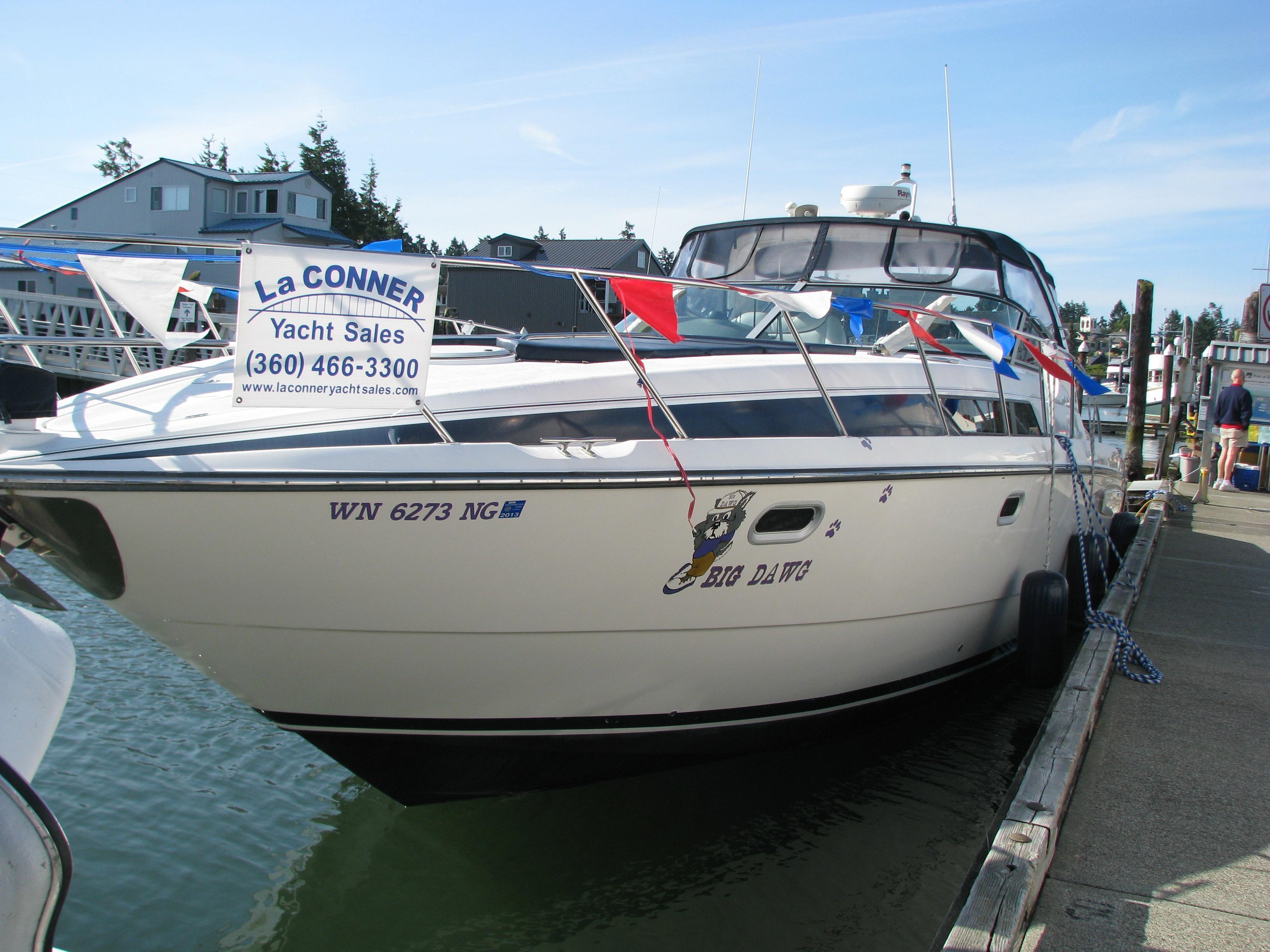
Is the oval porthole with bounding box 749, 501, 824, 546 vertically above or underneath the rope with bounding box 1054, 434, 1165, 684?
above

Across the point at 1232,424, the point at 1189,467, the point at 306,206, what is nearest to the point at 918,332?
the point at 1232,424

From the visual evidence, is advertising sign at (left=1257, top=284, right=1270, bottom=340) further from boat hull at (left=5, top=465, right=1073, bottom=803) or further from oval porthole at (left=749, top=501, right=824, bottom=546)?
oval porthole at (left=749, top=501, right=824, bottom=546)

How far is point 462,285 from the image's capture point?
42750 millimetres

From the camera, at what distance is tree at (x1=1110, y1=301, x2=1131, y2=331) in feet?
307

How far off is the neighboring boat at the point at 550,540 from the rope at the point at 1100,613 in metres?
0.93

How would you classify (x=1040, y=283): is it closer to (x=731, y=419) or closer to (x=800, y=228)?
(x=800, y=228)

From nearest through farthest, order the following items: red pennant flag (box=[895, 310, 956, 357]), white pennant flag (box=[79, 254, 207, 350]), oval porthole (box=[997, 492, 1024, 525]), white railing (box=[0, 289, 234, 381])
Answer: white pennant flag (box=[79, 254, 207, 350]) < red pennant flag (box=[895, 310, 956, 357]) < oval porthole (box=[997, 492, 1024, 525]) < white railing (box=[0, 289, 234, 381])

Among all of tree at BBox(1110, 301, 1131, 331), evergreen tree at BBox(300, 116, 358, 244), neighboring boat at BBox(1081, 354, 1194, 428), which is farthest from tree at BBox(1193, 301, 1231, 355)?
evergreen tree at BBox(300, 116, 358, 244)

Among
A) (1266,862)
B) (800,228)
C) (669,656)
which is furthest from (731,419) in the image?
(800,228)

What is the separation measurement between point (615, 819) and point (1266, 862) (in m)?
2.51

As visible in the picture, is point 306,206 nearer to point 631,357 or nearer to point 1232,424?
point 1232,424

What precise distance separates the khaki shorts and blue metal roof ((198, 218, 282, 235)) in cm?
3798

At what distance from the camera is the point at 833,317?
5.34 m

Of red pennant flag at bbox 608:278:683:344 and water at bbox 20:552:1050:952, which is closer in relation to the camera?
red pennant flag at bbox 608:278:683:344
